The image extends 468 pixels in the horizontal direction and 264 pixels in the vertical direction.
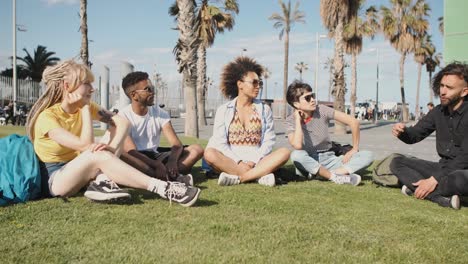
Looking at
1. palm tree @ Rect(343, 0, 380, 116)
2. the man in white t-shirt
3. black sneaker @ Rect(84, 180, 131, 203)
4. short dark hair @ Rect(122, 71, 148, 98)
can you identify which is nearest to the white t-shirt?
the man in white t-shirt

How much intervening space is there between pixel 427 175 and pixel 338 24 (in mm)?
16196

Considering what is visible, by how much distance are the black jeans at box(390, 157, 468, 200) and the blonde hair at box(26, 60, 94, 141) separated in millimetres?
3423

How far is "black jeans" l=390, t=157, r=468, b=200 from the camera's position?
14.5 ft

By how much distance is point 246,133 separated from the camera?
5754 millimetres

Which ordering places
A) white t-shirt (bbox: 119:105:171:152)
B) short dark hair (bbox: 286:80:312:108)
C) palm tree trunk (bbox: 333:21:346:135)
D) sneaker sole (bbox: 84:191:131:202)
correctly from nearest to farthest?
sneaker sole (bbox: 84:191:131:202), white t-shirt (bbox: 119:105:171:152), short dark hair (bbox: 286:80:312:108), palm tree trunk (bbox: 333:21:346:135)

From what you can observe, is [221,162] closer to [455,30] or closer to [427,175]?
[427,175]

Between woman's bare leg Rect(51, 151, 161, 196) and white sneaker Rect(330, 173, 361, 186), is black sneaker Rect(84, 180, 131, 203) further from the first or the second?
white sneaker Rect(330, 173, 361, 186)

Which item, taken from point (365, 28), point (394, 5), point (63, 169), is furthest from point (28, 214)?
point (394, 5)

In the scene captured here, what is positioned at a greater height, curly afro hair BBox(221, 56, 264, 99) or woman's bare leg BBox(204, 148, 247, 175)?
curly afro hair BBox(221, 56, 264, 99)

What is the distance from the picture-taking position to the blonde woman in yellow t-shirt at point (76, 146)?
3.99 meters

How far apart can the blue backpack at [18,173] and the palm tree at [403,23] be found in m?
Answer: 39.6

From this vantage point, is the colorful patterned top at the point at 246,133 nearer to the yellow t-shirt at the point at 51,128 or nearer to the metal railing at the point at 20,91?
the yellow t-shirt at the point at 51,128

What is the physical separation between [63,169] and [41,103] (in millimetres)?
683

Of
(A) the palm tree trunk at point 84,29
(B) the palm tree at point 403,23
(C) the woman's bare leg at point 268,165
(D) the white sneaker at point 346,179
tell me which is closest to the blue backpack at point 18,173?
(C) the woman's bare leg at point 268,165
